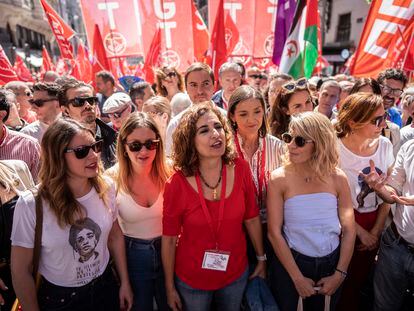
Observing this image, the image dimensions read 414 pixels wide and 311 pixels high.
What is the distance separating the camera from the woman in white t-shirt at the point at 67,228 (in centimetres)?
168

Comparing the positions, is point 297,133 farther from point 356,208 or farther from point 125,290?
point 125,290

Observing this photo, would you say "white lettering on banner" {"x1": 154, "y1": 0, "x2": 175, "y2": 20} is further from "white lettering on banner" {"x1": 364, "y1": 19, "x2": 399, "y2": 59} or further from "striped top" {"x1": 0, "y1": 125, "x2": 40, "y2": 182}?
"striped top" {"x1": 0, "y1": 125, "x2": 40, "y2": 182}

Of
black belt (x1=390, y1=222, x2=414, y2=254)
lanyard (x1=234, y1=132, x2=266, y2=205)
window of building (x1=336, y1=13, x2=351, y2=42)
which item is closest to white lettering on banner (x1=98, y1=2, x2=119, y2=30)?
lanyard (x1=234, y1=132, x2=266, y2=205)

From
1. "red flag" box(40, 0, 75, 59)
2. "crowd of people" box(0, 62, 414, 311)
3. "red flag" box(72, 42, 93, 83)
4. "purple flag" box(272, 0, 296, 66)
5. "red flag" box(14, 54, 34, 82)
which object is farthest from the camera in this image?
"red flag" box(14, 54, 34, 82)

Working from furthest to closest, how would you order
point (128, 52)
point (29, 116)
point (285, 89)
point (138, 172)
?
point (128, 52) < point (29, 116) < point (285, 89) < point (138, 172)

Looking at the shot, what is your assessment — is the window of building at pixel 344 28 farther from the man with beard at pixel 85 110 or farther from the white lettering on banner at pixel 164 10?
the man with beard at pixel 85 110

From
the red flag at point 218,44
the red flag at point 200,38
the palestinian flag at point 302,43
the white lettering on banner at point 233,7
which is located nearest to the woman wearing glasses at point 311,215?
the palestinian flag at point 302,43

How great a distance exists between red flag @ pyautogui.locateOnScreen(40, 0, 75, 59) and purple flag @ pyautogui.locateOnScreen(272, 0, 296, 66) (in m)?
4.32

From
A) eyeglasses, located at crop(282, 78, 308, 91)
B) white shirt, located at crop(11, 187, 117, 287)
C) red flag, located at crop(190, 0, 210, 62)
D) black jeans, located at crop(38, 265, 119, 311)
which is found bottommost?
black jeans, located at crop(38, 265, 119, 311)

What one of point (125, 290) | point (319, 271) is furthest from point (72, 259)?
point (319, 271)

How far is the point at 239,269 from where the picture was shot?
2045 mm

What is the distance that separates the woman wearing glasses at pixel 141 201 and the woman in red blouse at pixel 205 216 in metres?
0.18

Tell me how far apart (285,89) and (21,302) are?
2655 mm

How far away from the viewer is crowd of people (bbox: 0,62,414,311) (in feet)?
5.81
